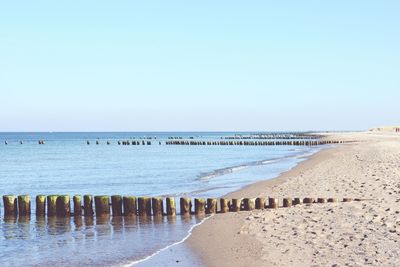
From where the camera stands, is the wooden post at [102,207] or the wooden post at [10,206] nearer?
the wooden post at [102,207]

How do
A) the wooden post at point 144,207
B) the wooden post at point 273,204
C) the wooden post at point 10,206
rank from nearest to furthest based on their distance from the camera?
1. the wooden post at point 273,204
2. the wooden post at point 144,207
3. the wooden post at point 10,206

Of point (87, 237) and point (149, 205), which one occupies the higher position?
point (149, 205)

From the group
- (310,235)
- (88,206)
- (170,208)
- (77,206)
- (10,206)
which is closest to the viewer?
(310,235)

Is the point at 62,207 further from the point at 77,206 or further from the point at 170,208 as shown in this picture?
the point at 170,208

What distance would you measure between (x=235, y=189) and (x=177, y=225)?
10347 millimetres

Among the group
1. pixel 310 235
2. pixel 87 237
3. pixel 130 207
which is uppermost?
pixel 130 207

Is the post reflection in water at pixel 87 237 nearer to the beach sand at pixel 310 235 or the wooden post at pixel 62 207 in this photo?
the wooden post at pixel 62 207

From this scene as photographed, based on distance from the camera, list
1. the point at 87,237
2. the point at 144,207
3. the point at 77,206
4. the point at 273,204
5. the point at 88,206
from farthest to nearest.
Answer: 1. the point at 88,206
2. the point at 77,206
3. the point at 144,207
4. the point at 273,204
5. the point at 87,237

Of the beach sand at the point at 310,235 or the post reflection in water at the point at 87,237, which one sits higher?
the beach sand at the point at 310,235

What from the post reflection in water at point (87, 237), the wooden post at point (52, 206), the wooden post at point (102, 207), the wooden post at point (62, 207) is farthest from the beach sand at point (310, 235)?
the wooden post at point (52, 206)

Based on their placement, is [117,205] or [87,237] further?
[117,205]

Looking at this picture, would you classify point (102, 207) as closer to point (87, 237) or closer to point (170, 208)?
point (170, 208)

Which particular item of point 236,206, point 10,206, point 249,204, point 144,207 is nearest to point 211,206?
point 236,206

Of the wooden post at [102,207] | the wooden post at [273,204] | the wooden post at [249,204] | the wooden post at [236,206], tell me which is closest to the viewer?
the wooden post at [273,204]
